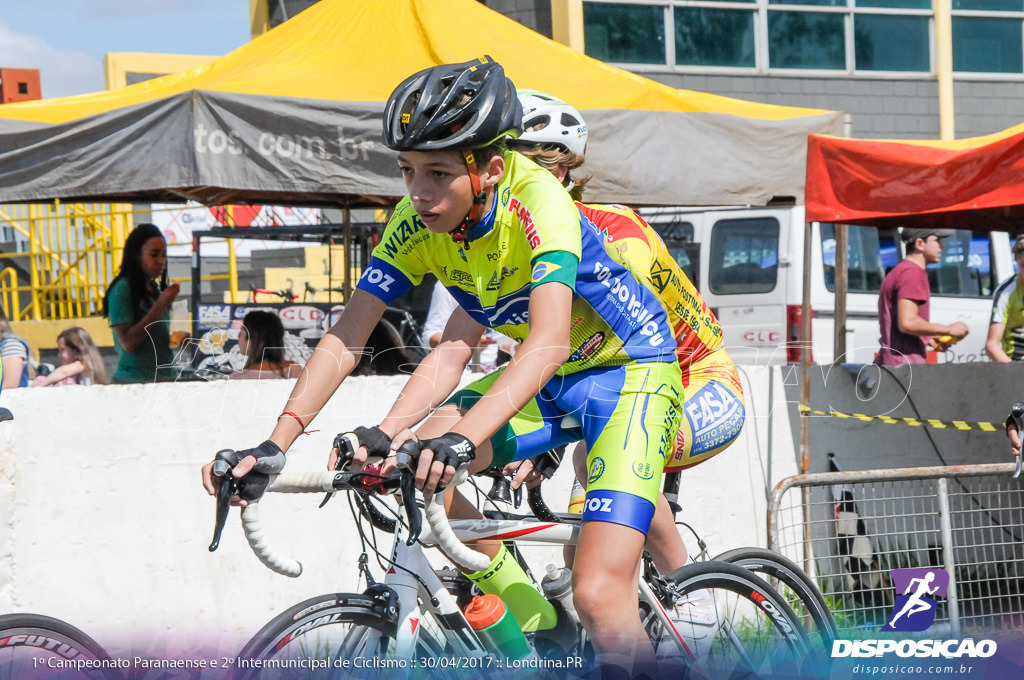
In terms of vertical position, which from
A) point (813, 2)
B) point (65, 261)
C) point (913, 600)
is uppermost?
point (813, 2)

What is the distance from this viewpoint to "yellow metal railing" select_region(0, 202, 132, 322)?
15188 millimetres

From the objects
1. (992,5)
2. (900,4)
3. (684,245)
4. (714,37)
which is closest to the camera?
(684,245)

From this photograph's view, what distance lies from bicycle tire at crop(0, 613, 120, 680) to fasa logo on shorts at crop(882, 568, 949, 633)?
135 inches

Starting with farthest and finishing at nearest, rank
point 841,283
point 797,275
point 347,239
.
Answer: point 797,275 < point 347,239 < point 841,283

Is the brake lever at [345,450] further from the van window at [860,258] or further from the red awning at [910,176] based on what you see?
the van window at [860,258]

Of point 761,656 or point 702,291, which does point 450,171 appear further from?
point 702,291

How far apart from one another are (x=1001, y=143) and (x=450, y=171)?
13.3 ft

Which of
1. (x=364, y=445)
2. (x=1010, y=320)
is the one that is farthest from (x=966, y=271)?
(x=364, y=445)

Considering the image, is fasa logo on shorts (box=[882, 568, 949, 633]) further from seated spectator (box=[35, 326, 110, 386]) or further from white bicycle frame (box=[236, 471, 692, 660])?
seated spectator (box=[35, 326, 110, 386])

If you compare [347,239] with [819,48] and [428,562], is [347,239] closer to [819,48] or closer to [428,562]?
[428,562]

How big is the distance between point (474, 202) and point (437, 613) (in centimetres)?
110

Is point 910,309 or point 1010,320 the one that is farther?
point 1010,320

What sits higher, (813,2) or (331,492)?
(813,2)

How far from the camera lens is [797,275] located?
1074cm
